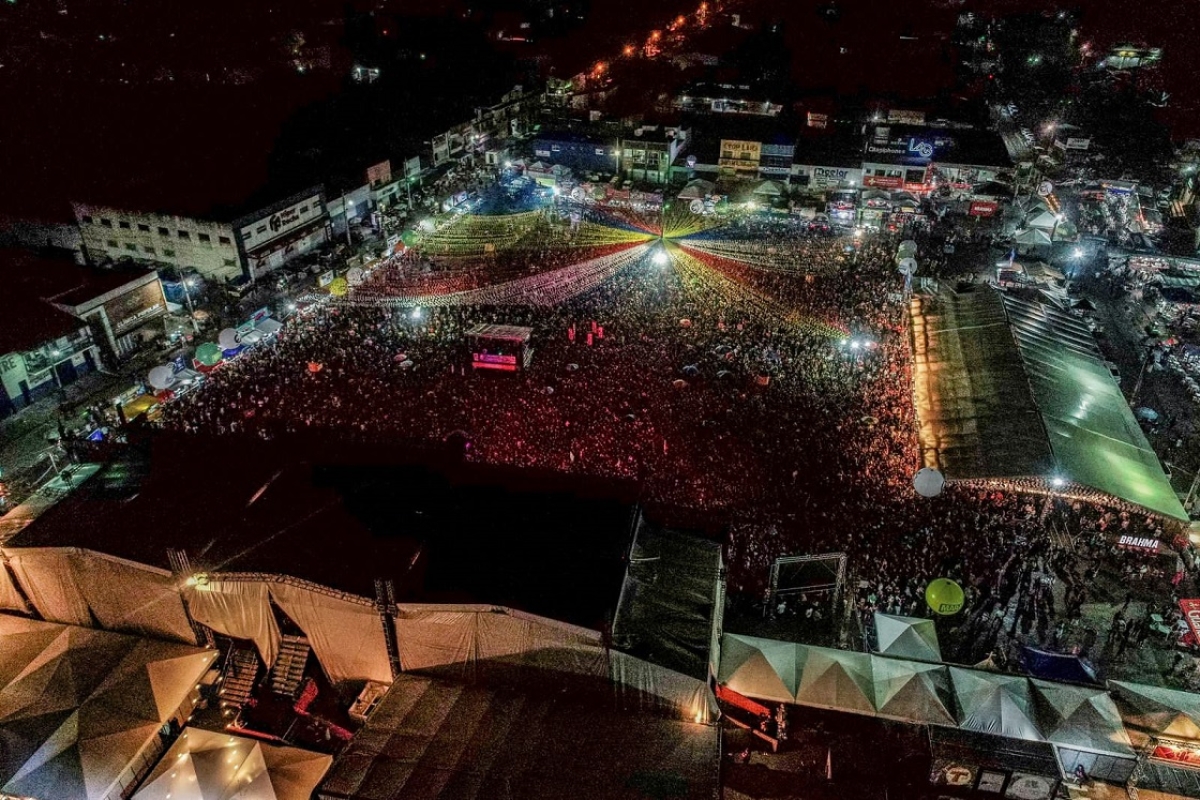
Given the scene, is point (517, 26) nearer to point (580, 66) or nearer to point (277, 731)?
point (580, 66)

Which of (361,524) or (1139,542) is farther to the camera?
(1139,542)

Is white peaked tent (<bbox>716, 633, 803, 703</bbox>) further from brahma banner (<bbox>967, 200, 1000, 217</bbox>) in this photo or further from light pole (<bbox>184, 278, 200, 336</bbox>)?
brahma banner (<bbox>967, 200, 1000, 217</bbox>)

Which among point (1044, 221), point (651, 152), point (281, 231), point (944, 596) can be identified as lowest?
point (944, 596)

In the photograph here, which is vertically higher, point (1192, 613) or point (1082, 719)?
point (1082, 719)

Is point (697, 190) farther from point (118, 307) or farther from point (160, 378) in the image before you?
point (160, 378)

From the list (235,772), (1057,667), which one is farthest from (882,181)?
(235,772)

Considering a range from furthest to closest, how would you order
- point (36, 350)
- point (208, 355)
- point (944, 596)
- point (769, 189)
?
1. point (769, 189)
2. point (208, 355)
3. point (36, 350)
4. point (944, 596)
